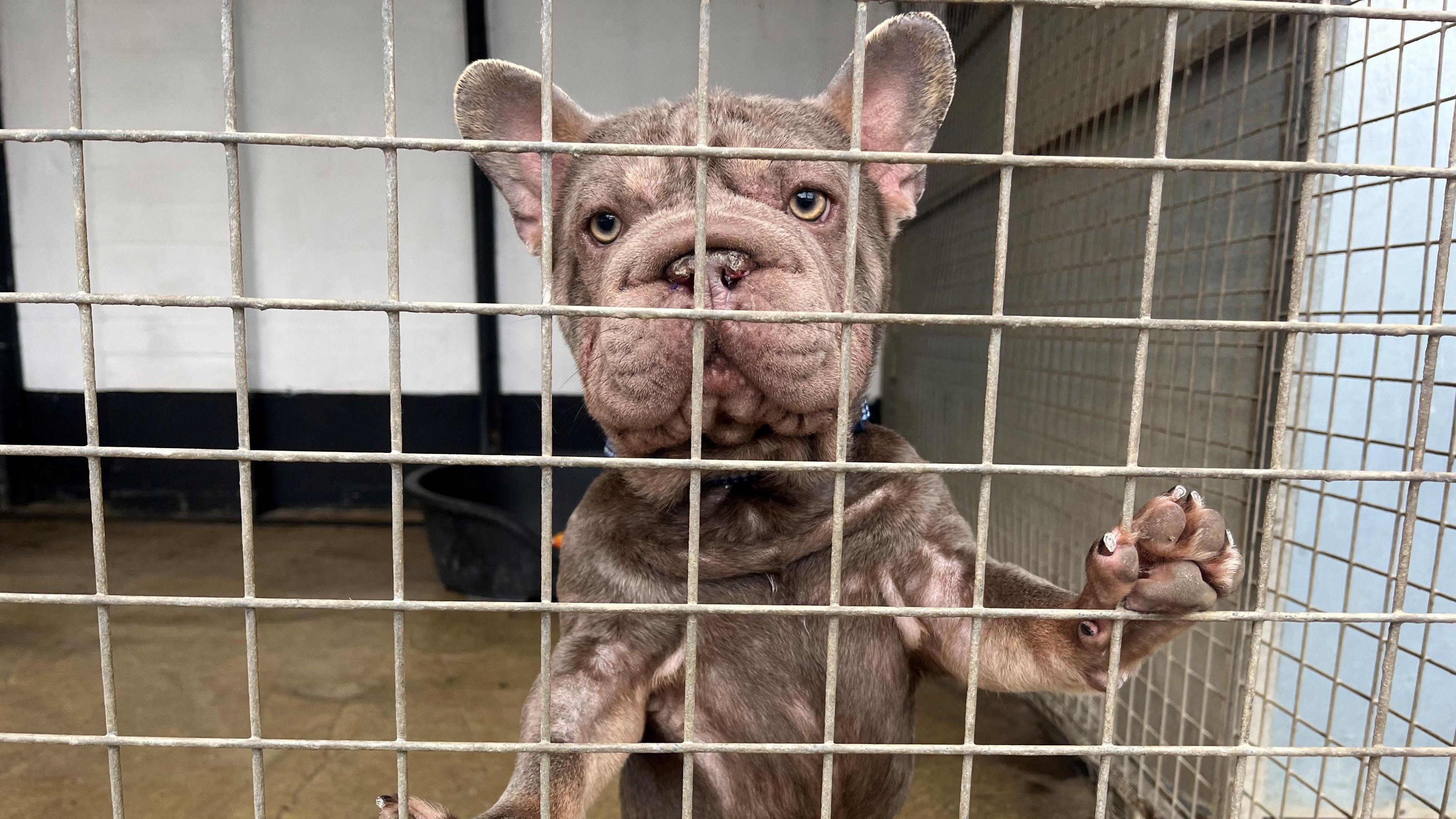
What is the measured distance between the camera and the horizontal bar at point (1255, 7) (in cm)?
104

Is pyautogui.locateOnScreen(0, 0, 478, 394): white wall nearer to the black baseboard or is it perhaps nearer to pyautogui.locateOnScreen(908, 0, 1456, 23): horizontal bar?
the black baseboard

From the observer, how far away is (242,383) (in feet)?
3.66

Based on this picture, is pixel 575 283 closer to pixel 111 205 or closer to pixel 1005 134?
pixel 1005 134

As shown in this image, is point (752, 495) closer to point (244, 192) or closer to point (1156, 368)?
point (1156, 368)

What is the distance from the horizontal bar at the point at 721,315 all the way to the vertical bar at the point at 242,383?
0.06 meters

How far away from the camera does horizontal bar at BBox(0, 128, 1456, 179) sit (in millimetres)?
1028

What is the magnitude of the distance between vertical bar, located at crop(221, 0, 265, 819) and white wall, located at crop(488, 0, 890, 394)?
17.3 feet

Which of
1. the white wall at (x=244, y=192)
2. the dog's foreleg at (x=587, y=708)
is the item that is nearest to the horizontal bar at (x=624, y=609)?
the dog's foreleg at (x=587, y=708)

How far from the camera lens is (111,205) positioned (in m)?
6.56

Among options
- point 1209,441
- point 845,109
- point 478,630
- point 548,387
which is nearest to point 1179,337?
point 1209,441

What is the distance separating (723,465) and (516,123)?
109 centimetres

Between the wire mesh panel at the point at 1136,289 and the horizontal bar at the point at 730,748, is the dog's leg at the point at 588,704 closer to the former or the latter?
the horizontal bar at the point at 730,748

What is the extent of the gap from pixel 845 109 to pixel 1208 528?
1.26m

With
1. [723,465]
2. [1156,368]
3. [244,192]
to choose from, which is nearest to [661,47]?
[244,192]
